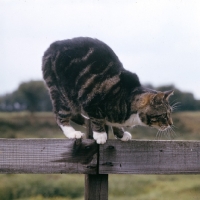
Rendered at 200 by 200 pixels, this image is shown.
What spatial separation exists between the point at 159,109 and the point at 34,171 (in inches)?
36.5

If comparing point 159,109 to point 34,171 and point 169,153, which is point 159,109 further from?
point 34,171

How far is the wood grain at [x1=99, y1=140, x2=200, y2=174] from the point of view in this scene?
2021 millimetres

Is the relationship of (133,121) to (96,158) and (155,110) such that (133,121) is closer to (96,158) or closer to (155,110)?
(155,110)

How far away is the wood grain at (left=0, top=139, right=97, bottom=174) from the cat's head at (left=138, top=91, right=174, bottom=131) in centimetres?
66

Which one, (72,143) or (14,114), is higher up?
(14,114)

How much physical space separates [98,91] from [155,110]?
38 cm

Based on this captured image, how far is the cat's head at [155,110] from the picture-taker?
98.7 inches

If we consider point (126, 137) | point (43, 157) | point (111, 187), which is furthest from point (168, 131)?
point (111, 187)

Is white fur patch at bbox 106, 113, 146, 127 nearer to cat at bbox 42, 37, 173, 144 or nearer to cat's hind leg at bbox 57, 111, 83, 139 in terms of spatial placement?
cat at bbox 42, 37, 173, 144

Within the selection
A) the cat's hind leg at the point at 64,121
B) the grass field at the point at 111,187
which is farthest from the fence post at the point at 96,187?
the grass field at the point at 111,187

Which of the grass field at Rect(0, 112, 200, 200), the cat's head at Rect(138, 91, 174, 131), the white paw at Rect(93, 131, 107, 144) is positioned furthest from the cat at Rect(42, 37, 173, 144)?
the grass field at Rect(0, 112, 200, 200)

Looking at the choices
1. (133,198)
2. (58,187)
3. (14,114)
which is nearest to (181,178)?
(133,198)

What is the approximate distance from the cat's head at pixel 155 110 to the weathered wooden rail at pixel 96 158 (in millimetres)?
447

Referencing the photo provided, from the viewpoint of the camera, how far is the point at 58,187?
766cm
